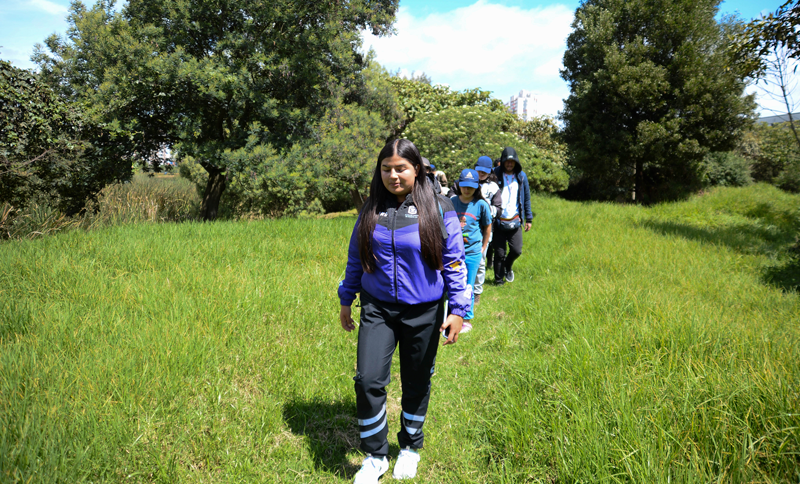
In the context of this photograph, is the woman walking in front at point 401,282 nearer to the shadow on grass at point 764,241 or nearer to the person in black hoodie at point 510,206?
the person in black hoodie at point 510,206

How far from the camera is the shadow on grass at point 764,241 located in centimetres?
573

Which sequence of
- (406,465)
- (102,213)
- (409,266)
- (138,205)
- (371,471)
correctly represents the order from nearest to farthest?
1. (409,266)
2. (371,471)
3. (406,465)
4. (102,213)
5. (138,205)

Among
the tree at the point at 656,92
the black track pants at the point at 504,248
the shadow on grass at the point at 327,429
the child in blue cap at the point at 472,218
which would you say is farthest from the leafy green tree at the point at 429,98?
the shadow on grass at the point at 327,429

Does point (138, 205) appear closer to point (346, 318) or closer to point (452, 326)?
point (346, 318)

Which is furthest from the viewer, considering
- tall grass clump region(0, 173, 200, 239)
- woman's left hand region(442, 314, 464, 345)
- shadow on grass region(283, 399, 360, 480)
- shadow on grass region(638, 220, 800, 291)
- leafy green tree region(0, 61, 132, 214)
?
tall grass clump region(0, 173, 200, 239)

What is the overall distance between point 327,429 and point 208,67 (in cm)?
905

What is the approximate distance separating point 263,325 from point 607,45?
748 inches

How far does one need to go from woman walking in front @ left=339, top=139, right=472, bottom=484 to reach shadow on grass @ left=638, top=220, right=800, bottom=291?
18.5 ft

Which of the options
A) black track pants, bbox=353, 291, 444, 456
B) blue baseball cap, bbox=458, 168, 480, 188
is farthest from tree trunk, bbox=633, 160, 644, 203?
black track pants, bbox=353, 291, 444, 456

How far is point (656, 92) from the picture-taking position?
15.7m

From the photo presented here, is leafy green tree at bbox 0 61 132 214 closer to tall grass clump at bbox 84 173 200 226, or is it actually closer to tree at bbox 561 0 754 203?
tall grass clump at bbox 84 173 200 226

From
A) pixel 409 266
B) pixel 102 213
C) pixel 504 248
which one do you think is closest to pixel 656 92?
pixel 504 248

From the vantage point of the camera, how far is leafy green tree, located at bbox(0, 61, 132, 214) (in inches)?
252

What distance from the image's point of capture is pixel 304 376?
11.2ft
